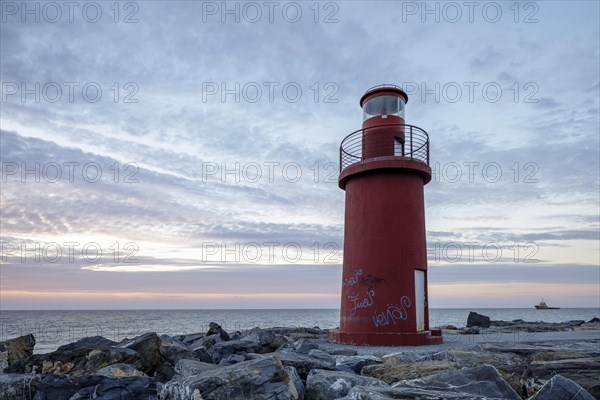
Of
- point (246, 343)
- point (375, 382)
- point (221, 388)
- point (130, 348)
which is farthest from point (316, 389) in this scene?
point (246, 343)

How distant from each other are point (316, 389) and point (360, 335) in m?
5.63

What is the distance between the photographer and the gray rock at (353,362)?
766 cm

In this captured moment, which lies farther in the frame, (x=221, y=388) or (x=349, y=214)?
(x=349, y=214)

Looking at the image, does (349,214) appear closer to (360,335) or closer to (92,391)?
(360,335)

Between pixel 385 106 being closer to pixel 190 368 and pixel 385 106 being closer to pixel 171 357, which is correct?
pixel 171 357

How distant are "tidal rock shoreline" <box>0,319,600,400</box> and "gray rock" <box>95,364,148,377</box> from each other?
0.06ft

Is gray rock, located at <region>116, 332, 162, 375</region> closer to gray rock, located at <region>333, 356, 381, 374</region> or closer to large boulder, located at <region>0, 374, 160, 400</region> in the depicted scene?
large boulder, located at <region>0, 374, 160, 400</region>

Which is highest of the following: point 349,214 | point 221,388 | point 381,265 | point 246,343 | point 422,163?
point 422,163

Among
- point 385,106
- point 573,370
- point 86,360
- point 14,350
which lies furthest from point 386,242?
point 14,350

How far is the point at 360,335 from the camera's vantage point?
11.3m

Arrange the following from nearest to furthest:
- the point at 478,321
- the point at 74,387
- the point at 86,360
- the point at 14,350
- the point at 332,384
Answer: the point at 332,384 < the point at 74,387 < the point at 86,360 < the point at 14,350 < the point at 478,321

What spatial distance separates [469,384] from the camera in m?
5.29

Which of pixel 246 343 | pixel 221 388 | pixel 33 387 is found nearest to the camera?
pixel 221 388

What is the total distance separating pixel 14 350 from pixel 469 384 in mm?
9245
